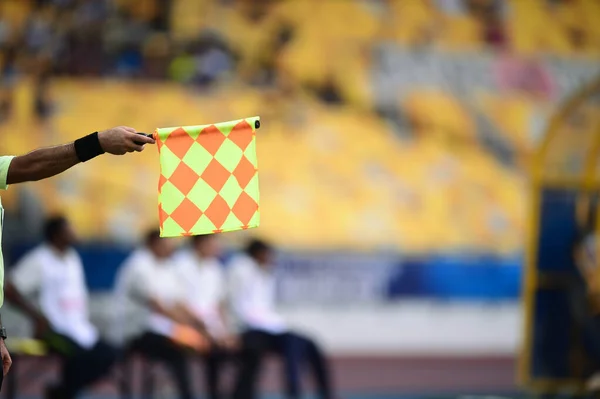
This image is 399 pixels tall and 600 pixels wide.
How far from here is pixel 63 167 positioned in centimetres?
531

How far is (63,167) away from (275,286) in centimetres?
1178

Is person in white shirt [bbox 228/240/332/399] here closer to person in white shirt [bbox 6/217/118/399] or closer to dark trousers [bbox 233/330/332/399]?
dark trousers [bbox 233/330/332/399]

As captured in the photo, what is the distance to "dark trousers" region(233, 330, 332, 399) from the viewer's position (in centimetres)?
1120

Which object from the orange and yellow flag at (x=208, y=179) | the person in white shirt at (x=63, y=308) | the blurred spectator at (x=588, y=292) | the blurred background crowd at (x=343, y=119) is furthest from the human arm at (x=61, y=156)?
the blurred background crowd at (x=343, y=119)

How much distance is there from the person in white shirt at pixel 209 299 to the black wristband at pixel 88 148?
19.3ft

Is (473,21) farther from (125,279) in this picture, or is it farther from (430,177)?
(125,279)

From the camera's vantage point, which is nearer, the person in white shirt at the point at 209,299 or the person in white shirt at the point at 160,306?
the person in white shirt at the point at 160,306

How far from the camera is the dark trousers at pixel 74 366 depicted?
994cm

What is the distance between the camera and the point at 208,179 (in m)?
6.00

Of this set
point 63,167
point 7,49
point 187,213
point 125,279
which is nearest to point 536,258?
point 125,279

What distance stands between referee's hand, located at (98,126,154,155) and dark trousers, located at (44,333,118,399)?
16.2 ft

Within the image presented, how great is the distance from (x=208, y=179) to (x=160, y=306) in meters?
4.95

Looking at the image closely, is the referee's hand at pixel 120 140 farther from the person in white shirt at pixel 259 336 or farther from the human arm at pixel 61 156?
the person in white shirt at pixel 259 336

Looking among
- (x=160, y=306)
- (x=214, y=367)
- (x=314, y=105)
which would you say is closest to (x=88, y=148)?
(x=160, y=306)
